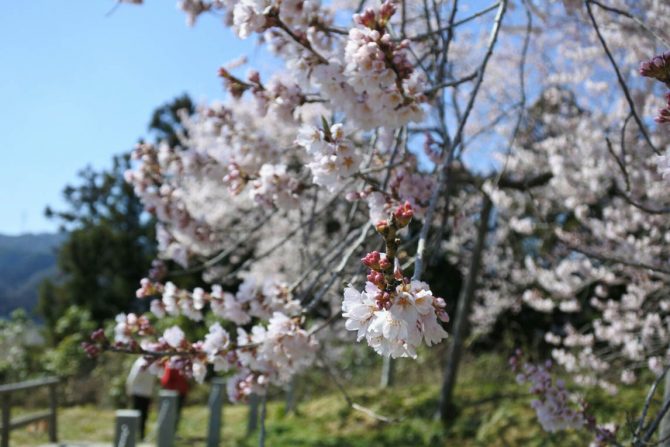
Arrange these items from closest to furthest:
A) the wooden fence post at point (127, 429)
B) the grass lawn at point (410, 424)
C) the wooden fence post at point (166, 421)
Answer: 1. the wooden fence post at point (127, 429)
2. the wooden fence post at point (166, 421)
3. the grass lawn at point (410, 424)

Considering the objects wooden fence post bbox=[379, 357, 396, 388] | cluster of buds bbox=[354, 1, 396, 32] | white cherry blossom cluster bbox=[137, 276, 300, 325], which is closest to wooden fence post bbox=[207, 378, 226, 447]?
wooden fence post bbox=[379, 357, 396, 388]

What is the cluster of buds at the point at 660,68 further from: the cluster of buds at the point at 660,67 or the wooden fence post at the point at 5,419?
the wooden fence post at the point at 5,419

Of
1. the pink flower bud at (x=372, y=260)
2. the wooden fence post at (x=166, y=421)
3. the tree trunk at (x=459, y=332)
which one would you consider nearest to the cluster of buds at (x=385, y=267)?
the pink flower bud at (x=372, y=260)

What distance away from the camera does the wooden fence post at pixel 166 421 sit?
356 centimetres

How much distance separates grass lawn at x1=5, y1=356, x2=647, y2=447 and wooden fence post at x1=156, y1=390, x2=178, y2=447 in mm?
496

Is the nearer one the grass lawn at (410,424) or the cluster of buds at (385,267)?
the cluster of buds at (385,267)

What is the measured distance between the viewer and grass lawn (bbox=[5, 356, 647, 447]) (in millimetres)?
4816

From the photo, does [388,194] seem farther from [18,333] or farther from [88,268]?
[88,268]

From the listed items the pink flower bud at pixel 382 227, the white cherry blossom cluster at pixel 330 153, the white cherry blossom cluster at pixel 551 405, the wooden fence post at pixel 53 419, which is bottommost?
the wooden fence post at pixel 53 419

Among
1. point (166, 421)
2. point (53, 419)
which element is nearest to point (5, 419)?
point (53, 419)

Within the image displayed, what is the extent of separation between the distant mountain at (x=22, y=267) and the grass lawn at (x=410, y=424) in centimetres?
5310

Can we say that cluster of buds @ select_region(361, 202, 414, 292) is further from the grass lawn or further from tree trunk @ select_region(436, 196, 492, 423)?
tree trunk @ select_region(436, 196, 492, 423)

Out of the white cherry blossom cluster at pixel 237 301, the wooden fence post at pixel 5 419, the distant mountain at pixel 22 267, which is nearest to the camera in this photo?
the white cherry blossom cluster at pixel 237 301

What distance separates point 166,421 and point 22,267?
7936 cm
